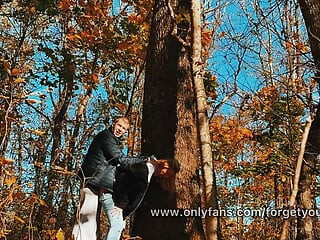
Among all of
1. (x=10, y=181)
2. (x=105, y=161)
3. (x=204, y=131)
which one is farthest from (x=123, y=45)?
(x=10, y=181)

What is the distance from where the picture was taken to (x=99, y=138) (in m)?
4.52

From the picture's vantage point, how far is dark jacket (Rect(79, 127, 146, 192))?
443 cm

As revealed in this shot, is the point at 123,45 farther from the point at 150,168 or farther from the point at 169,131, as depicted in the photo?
the point at 150,168

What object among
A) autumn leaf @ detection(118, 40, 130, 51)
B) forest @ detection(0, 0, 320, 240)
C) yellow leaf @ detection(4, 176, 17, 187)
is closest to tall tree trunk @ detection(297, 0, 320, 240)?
forest @ detection(0, 0, 320, 240)

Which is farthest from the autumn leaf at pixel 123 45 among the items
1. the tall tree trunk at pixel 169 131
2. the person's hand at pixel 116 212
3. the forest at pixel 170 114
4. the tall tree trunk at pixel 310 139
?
the person's hand at pixel 116 212

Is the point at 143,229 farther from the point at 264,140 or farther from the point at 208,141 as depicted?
the point at 264,140

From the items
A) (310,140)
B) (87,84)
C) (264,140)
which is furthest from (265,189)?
(310,140)

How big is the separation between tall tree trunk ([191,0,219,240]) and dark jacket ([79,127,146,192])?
116 cm

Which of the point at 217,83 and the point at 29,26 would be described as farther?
the point at 29,26

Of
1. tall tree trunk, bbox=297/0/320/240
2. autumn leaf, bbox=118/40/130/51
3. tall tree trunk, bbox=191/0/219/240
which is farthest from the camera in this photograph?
autumn leaf, bbox=118/40/130/51

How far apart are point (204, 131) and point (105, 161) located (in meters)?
1.39

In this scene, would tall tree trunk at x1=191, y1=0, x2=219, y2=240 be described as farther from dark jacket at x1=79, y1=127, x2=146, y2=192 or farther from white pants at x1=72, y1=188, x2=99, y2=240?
white pants at x1=72, y1=188, x2=99, y2=240

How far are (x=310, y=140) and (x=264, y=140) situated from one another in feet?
7.66

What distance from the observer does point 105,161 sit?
14.6 ft
